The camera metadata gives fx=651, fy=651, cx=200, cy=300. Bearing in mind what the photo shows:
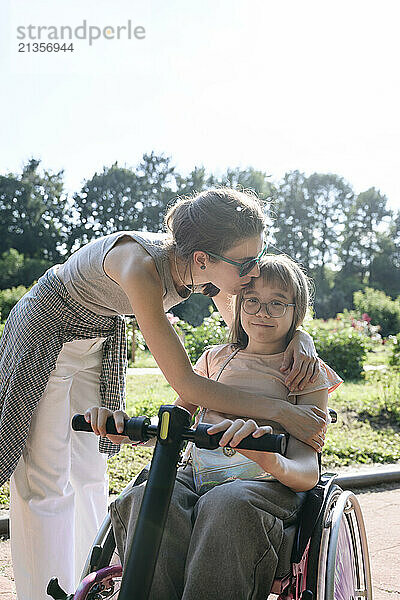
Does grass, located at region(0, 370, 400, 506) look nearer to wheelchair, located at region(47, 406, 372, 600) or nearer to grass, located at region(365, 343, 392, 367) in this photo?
grass, located at region(365, 343, 392, 367)

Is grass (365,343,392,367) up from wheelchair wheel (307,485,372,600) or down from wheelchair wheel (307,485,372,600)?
down

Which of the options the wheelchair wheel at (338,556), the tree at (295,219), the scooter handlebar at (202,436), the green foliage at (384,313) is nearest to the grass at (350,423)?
the wheelchair wheel at (338,556)

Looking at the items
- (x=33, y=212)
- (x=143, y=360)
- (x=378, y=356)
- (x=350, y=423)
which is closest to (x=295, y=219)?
(x=33, y=212)

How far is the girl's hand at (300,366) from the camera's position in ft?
6.47

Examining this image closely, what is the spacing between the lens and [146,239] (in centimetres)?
209

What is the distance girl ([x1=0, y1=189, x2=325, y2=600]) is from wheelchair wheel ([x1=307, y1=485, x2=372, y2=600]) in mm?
209

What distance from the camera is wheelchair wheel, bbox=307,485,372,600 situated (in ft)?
5.49

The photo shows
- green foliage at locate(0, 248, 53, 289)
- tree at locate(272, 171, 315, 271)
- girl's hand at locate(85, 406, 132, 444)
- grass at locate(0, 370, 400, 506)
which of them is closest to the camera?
girl's hand at locate(85, 406, 132, 444)

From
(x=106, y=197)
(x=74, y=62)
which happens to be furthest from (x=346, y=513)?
(x=106, y=197)

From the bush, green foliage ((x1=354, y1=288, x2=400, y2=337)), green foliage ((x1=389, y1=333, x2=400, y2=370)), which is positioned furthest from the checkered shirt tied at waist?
green foliage ((x1=354, y1=288, x2=400, y2=337))

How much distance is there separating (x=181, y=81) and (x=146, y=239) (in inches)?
935

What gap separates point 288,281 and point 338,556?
2.78 ft

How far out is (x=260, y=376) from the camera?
6.76 feet

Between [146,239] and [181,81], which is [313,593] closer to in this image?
[146,239]
